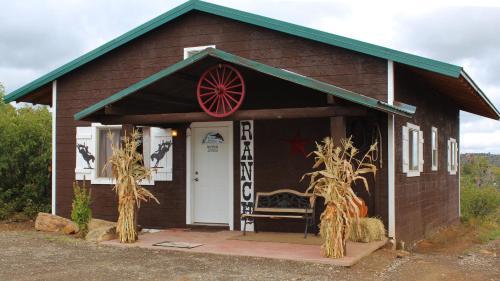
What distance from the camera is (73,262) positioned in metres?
8.33

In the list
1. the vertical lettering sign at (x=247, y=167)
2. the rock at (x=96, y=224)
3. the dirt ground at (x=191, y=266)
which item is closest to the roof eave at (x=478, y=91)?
the dirt ground at (x=191, y=266)

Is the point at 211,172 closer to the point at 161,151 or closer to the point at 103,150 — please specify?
the point at 161,151

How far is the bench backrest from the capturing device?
10352 millimetres

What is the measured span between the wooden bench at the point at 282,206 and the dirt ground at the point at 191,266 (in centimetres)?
155

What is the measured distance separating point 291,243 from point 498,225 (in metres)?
10.5

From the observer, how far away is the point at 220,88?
930 centimetres

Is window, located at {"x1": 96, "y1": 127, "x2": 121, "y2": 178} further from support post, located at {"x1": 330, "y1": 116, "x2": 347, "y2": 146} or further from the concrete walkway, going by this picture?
support post, located at {"x1": 330, "y1": 116, "x2": 347, "y2": 146}

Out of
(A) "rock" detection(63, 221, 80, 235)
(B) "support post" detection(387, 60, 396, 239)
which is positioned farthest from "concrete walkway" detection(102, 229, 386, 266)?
(A) "rock" detection(63, 221, 80, 235)

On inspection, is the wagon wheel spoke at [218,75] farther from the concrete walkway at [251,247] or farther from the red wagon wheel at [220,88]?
the concrete walkway at [251,247]

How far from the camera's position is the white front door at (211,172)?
1149cm

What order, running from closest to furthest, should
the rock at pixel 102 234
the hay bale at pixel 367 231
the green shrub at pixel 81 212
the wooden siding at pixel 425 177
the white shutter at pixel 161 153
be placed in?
the hay bale at pixel 367 231 < the rock at pixel 102 234 < the wooden siding at pixel 425 177 < the green shrub at pixel 81 212 < the white shutter at pixel 161 153

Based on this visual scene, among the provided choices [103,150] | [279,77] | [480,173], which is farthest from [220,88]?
[480,173]

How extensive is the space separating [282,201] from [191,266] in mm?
3071

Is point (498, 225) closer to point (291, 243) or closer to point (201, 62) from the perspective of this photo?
point (291, 243)
